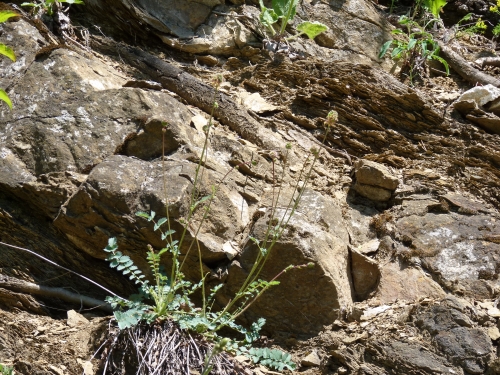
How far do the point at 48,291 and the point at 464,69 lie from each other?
3.97 m

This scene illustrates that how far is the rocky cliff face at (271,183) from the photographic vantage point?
3615 mm

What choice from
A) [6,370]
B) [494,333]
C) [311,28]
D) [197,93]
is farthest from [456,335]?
[311,28]

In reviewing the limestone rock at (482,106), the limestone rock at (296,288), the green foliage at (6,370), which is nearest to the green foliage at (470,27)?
the limestone rock at (482,106)

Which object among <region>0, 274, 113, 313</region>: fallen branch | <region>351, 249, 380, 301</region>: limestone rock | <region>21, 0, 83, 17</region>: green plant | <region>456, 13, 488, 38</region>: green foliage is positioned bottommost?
<region>0, 274, 113, 313</region>: fallen branch

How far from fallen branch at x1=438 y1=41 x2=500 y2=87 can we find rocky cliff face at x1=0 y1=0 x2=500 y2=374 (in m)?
0.59

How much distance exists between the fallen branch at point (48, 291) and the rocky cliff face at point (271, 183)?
2.7 inches

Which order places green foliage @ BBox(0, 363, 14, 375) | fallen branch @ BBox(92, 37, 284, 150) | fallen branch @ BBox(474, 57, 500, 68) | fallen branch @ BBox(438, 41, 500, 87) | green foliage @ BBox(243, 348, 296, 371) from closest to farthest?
green foliage @ BBox(0, 363, 14, 375)
green foliage @ BBox(243, 348, 296, 371)
fallen branch @ BBox(92, 37, 284, 150)
fallen branch @ BBox(438, 41, 500, 87)
fallen branch @ BBox(474, 57, 500, 68)

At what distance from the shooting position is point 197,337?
3.26 metres

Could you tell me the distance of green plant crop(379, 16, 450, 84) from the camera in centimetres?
546

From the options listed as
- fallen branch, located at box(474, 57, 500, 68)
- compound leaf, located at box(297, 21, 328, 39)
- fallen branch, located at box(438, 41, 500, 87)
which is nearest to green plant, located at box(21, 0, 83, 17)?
compound leaf, located at box(297, 21, 328, 39)

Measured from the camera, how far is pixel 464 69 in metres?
5.54

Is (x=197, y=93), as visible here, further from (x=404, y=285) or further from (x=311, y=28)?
(x=404, y=285)

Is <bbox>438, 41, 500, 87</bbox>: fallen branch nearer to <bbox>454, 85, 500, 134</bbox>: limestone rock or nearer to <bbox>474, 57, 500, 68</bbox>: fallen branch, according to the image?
<bbox>474, 57, 500, 68</bbox>: fallen branch

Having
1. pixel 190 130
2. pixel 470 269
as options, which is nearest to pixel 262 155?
pixel 190 130
